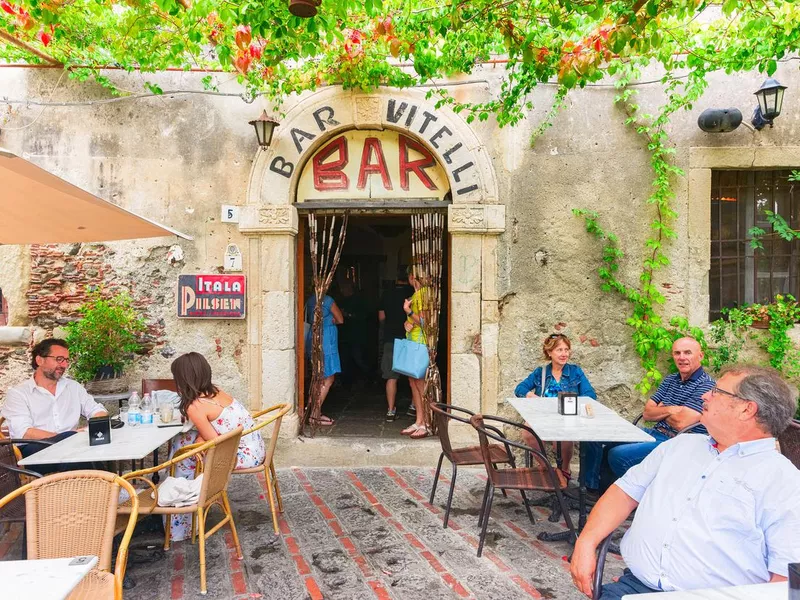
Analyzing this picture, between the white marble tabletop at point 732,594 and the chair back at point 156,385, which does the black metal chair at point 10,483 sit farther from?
the white marble tabletop at point 732,594

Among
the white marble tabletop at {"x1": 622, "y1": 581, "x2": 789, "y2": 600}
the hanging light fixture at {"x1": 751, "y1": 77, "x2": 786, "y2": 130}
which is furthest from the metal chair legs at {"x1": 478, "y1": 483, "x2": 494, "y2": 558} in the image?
the hanging light fixture at {"x1": 751, "y1": 77, "x2": 786, "y2": 130}

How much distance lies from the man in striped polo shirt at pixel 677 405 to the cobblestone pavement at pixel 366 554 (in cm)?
67

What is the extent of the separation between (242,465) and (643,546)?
99.0 inches

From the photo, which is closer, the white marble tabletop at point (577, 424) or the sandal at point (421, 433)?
the white marble tabletop at point (577, 424)

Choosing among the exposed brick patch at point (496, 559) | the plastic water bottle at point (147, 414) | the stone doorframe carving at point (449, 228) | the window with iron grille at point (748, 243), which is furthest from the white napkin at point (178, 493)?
the window with iron grille at point (748, 243)

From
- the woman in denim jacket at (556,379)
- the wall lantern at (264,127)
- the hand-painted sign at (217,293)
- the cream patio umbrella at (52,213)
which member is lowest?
the woman in denim jacket at (556,379)

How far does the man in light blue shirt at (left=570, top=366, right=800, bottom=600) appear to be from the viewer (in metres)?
1.77

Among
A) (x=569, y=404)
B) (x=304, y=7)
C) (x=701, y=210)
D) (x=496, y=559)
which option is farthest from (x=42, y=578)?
(x=701, y=210)

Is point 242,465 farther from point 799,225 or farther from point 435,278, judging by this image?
point 799,225

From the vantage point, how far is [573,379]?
433cm

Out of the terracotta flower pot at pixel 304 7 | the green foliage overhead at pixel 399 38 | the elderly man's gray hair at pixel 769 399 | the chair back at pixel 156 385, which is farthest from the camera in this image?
the chair back at pixel 156 385

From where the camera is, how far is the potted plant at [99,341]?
16.0ft

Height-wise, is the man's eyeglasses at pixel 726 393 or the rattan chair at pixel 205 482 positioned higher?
the man's eyeglasses at pixel 726 393

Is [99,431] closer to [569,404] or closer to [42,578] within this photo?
[42,578]
